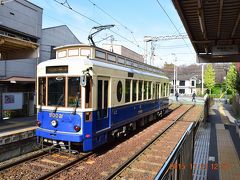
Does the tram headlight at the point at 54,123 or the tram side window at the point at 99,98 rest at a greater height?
the tram side window at the point at 99,98

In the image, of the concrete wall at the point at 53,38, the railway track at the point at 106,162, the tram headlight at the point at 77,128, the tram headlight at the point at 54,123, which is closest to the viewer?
the railway track at the point at 106,162

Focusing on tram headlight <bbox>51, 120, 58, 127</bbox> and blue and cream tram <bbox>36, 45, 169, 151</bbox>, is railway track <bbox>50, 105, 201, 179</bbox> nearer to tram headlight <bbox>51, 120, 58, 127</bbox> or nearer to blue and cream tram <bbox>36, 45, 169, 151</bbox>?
blue and cream tram <bbox>36, 45, 169, 151</bbox>

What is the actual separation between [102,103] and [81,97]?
102cm

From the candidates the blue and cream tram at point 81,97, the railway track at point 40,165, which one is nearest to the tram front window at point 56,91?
the blue and cream tram at point 81,97

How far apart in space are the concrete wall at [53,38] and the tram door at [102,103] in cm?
1404

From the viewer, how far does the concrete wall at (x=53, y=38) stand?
22.0 meters

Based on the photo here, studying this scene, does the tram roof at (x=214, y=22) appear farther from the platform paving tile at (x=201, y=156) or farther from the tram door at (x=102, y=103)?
the platform paving tile at (x=201, y=156)

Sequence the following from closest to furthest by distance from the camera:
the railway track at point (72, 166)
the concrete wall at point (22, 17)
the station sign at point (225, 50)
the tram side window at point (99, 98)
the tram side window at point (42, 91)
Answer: the railway track at point (72, 166)
the tram side window at point (99, 98)
the tram side window at point (42, 91)
the station sign at point (225, 50)
the concrete wall at point (22, 17)

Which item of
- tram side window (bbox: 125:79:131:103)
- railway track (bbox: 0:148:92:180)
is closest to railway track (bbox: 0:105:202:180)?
railway track (bbox: 0:148:92:180)

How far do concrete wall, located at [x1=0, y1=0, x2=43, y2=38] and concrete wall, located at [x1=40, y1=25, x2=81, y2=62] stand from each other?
1169mm

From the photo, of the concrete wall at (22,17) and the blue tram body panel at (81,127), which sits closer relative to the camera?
the blue tram body panel at (81,127)

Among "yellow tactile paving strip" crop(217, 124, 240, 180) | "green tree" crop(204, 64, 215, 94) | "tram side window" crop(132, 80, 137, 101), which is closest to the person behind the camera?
"yellow tactile paving strip" crop(217, 124, 240, 180)

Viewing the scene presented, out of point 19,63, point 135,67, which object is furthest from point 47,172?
point 19,63

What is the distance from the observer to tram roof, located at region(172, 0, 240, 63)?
707cm
